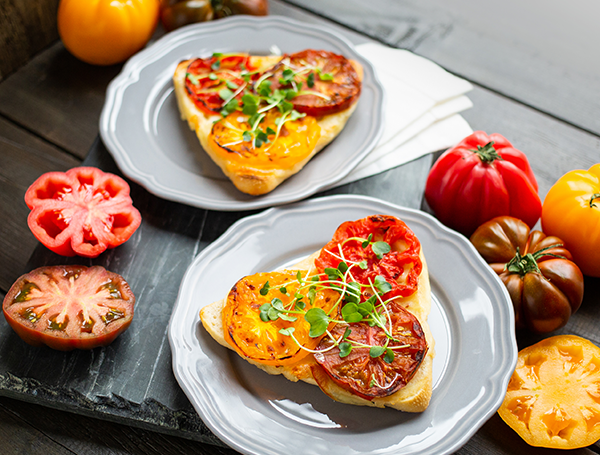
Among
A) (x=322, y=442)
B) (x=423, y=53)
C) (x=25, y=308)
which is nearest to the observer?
(x=322, y=442)

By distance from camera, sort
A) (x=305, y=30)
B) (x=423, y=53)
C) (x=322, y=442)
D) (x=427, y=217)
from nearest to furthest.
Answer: (x=322, y=442) < (x=427, y=217) < (x=305, y=30) < (x=423, y=53)

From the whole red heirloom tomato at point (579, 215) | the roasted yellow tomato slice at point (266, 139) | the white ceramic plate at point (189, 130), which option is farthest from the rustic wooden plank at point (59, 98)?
the whole red heirloom tomato at point (579, 215)

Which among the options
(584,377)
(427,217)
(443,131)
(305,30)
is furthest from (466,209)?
(305,30)

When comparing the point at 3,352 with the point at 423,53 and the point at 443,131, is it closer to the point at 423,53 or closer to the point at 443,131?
the point at 443,131

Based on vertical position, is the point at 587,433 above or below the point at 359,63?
below

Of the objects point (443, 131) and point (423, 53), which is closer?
point (443, 131)

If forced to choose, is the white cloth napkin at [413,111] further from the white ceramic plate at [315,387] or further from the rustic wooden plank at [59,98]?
the rustic wooden plank at [59,98]
